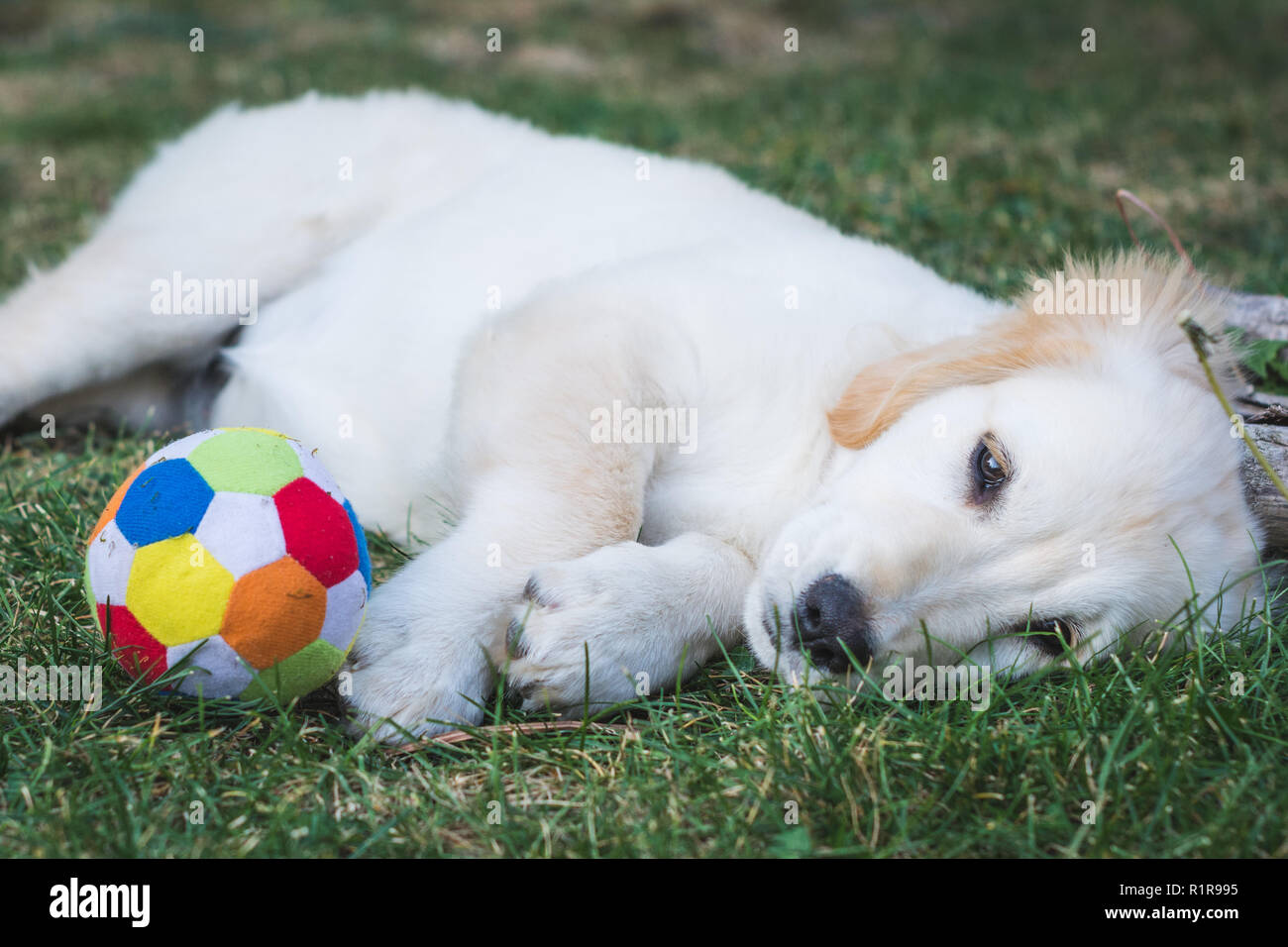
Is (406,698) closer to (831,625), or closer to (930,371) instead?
(831,625)

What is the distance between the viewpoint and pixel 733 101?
7984 mm

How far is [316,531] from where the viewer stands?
2.13 m

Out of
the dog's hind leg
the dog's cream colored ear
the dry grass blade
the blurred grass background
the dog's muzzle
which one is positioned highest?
the blurred grass background

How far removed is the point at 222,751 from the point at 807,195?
3.88 metres

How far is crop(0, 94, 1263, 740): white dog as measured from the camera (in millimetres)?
2344

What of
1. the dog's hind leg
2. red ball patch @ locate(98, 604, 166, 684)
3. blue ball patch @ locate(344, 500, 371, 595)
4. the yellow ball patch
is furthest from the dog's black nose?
the dog's hind leg

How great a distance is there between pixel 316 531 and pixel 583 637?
22.8 inches

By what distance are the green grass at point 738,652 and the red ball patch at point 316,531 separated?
0.97ft

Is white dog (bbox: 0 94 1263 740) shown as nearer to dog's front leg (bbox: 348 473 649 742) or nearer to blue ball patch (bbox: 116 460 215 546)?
dog's front leg (bbox: 348 473 649 742)

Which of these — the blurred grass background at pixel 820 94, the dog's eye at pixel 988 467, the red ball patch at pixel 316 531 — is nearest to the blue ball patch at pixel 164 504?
the red ball patch at pixel 316 531

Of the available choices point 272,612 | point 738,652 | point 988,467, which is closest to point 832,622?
point 738,652

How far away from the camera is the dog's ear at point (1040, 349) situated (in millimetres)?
2578

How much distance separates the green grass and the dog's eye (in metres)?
0.44

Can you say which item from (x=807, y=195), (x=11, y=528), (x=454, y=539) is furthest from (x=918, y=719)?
(x=807, y=195)
